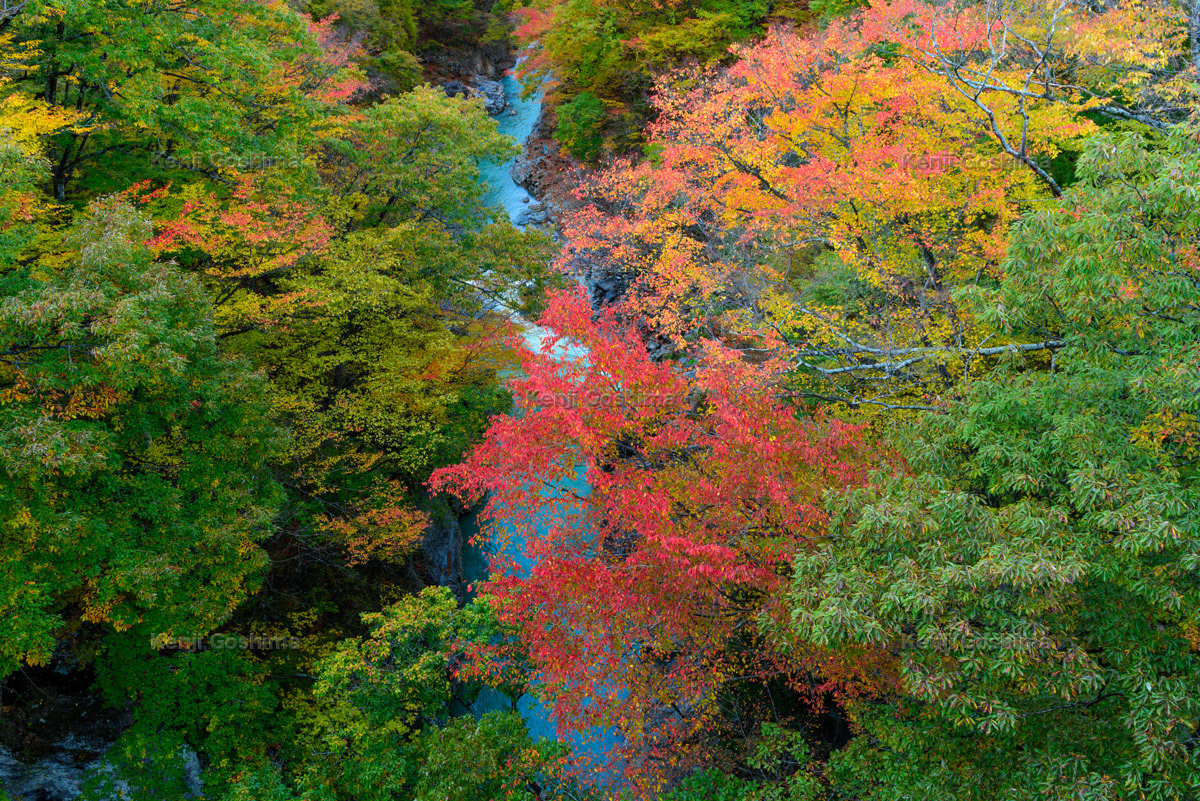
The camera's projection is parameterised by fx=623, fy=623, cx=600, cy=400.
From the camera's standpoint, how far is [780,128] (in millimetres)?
13859

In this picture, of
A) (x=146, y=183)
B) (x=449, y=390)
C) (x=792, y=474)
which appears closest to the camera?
(x=792, y=474)

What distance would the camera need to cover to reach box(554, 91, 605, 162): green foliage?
28453 millimetres

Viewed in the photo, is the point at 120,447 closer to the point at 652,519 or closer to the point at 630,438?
the point at 630,438

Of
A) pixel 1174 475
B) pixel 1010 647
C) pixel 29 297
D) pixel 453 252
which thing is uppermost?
pixel 1174 475

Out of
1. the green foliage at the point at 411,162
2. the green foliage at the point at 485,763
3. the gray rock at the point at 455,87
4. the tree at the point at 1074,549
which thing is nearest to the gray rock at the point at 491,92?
the gray rock at the point at 455,87

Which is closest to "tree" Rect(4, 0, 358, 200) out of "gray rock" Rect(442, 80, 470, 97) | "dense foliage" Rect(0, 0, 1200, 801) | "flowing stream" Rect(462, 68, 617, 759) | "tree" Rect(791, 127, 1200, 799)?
"dense foliage" Rect(0, 0, 1200, 801)

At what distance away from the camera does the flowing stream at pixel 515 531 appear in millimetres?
11914

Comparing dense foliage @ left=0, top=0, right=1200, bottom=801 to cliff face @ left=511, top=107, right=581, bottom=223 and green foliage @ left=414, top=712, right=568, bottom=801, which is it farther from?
cliff face @ left=511, top=107, right=581, bottom=223

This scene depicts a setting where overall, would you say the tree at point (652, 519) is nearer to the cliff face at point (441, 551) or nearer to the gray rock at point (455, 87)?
the cliff face at point (441, 551)

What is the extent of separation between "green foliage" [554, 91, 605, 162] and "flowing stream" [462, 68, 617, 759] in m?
3.59

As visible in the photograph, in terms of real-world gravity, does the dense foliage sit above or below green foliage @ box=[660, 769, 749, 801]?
above

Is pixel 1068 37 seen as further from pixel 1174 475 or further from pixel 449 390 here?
pixel 449 390

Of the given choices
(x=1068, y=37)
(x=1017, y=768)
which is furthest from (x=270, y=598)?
(x=1068, y=37)

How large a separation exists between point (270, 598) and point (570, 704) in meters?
7.71
